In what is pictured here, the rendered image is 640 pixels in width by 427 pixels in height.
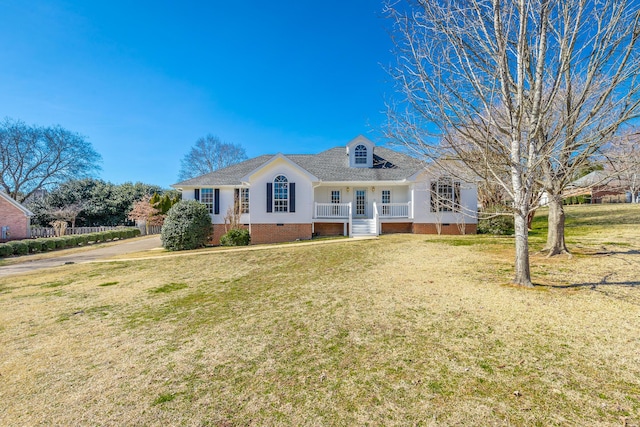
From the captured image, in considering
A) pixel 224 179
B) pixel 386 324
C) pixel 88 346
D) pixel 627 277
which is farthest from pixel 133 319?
pixel 224 179

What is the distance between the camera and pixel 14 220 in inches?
878

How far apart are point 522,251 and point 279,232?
1268cm

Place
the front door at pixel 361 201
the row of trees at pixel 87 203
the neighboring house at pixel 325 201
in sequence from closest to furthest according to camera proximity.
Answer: the neighboring house at pixel 325 201
the front door at pixel 361 201
the row of trees at pixel 87 203

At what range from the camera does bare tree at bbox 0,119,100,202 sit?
2966 centimetres

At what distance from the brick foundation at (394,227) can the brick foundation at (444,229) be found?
28.9 inches

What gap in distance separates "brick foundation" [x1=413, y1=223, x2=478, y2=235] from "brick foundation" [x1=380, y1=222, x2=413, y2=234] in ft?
2.41

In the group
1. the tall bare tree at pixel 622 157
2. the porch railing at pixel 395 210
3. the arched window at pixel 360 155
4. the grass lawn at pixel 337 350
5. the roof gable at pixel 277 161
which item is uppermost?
the arched window at pixel 360 155

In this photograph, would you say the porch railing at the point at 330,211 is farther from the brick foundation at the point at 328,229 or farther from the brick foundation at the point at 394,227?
the brick foundation at the point at 394,227

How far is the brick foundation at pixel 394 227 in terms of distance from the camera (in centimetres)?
1733

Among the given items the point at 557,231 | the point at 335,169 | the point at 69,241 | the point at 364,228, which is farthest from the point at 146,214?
the point at 557,231

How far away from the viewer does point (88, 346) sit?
4512mm

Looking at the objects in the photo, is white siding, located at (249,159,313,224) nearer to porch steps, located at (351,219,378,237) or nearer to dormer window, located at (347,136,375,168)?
porch steps, located at (351,219,378,237)

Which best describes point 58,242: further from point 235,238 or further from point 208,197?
point 235,238

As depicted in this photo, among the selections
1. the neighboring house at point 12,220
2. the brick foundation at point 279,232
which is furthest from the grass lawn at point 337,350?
the neighboring house at point 12,220
